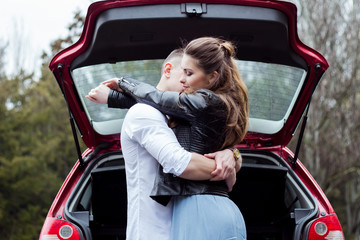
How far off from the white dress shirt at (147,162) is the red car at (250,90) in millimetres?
788

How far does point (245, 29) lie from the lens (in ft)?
9.20

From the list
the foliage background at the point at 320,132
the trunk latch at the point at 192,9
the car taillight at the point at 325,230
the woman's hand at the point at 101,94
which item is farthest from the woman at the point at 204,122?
the foliage background at the point at 320,132

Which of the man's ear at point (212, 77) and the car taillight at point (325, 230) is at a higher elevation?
the man's ear at point (212, 77)

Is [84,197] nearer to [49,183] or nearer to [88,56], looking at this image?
[88,56]

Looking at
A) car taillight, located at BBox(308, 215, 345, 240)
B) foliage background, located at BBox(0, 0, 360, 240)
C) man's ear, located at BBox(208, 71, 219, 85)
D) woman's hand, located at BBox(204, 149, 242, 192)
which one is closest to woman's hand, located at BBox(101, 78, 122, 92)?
man's ear, located at BBox(208, 71, 219, 85)

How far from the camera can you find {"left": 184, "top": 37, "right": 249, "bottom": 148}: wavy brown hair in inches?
84.3

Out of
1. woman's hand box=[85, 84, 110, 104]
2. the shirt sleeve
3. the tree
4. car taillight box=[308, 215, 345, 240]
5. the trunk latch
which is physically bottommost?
the tree

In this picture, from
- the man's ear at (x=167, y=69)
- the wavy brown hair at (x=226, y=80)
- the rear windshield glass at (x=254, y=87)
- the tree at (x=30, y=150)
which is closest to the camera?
the wavy brown hair at (x=226, y=80)

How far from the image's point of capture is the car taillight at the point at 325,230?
2.74 meters

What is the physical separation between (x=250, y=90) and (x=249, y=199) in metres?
0.82

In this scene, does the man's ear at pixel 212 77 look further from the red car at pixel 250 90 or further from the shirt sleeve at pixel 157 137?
the red car at pixel 250 90

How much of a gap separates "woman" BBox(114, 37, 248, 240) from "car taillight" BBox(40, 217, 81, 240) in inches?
36.1

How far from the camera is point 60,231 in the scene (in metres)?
2.72

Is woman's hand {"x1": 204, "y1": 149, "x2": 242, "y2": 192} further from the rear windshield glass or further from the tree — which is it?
the tree
